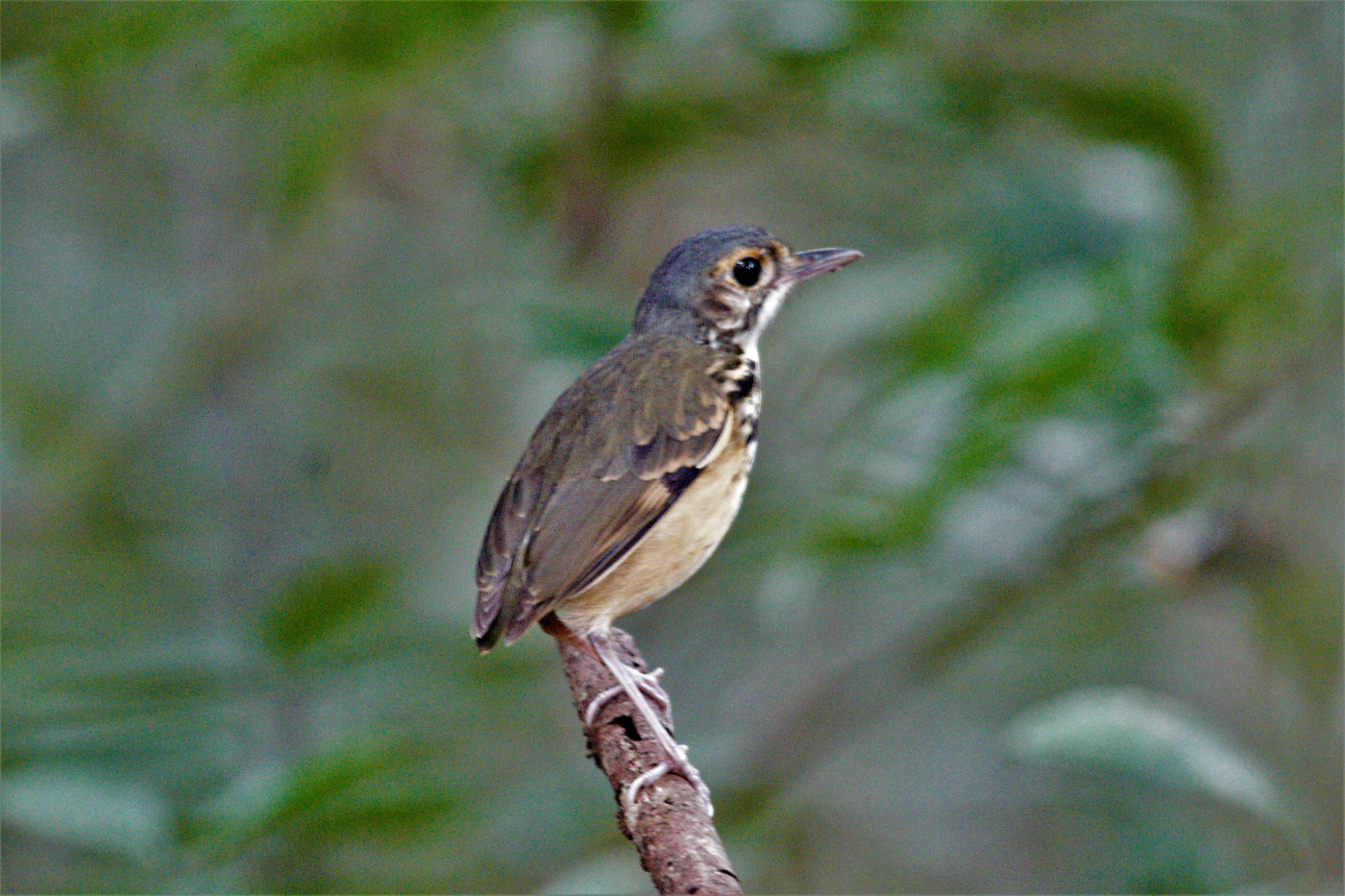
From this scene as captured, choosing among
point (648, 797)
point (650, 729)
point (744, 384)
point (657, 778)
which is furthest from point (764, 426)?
point (648, 797)

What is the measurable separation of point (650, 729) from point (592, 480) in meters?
0.60

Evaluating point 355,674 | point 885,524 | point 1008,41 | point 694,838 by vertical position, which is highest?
point 1008,41

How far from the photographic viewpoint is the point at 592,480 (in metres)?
3.73

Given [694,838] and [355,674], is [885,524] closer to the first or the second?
[694,838]

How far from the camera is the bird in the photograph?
3.59 metres

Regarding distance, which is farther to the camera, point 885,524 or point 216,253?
point 216,253

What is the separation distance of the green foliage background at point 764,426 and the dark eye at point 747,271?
24 centimetres

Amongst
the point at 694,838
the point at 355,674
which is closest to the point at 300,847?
the point at 355,674

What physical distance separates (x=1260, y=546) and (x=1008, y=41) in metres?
1.71

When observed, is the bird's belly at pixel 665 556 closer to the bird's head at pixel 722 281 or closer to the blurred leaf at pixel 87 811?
the bird's head at pixel 722 281

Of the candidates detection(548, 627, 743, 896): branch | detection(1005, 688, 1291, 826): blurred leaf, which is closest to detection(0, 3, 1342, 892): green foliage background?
detection(1005, 688, 1291, 826): blurred leaf

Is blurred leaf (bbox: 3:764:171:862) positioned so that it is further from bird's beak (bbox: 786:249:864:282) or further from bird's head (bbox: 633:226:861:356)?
bird's beak (bbox: 786:249:864:282)

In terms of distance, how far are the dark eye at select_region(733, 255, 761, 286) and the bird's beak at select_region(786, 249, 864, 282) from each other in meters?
0.10

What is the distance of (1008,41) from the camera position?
482 centimetres
